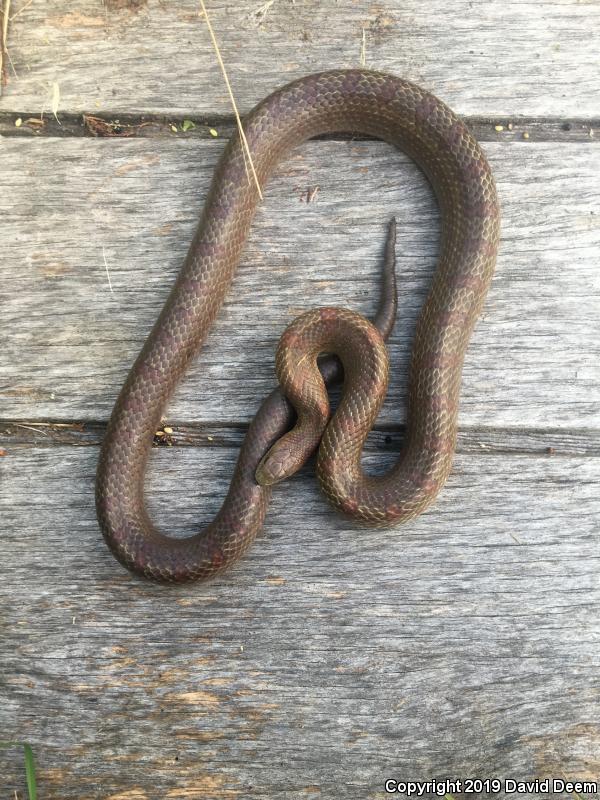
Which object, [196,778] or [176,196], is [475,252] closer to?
[176,196]

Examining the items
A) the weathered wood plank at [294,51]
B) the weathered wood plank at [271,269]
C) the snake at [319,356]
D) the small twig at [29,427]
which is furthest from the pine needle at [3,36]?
the small twig at [29,427]

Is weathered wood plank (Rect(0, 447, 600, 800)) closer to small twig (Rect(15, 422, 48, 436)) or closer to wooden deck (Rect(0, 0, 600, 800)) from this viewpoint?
wooden deck (Rect(0, 0, 600, 800))

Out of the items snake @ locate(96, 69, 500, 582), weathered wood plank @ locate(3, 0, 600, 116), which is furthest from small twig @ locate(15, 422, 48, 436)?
weathered wood plank @ locate(3, 0, 600, 116)

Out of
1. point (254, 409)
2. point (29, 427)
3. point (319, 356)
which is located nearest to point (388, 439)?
point (319, 356)

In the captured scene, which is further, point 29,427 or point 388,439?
point 29,427

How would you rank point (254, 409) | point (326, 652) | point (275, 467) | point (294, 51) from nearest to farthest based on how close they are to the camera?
point (275, 467)
point (326, 652)
point (254, 409)
point (294, 51)

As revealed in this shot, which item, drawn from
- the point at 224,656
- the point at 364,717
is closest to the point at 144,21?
the point at 224,656

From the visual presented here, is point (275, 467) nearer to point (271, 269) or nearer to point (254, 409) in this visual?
point (254, 409)
